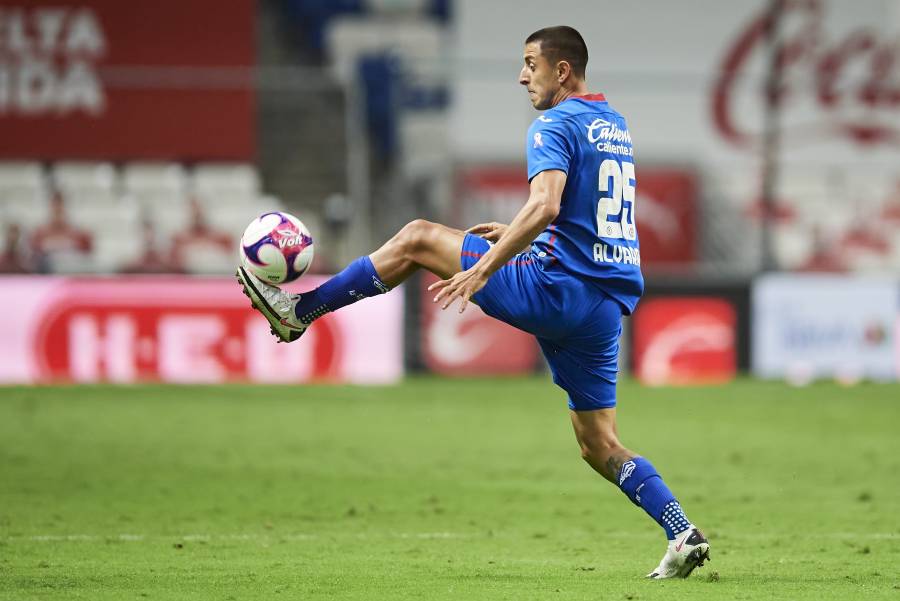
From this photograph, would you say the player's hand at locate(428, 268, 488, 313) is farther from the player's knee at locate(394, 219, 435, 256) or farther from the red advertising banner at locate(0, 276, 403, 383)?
the red advertising banner at locate(0, 276, 403, 383)

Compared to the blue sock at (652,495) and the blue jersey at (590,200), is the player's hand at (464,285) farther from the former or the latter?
the blue sock at (652,495)

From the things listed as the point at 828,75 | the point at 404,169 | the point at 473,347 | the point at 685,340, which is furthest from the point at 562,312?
the point at 828,75

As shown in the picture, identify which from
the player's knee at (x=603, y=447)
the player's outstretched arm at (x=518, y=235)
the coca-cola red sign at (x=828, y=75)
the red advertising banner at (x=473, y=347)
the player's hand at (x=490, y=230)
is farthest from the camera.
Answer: the coca-cola red sign at (x=828, y=75)

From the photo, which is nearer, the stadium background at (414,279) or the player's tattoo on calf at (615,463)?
the player's tattoo on calf at (615,463)

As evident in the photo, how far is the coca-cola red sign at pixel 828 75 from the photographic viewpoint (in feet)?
78.1

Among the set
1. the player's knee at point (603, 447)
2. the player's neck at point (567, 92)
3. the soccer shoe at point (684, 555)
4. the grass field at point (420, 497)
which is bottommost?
the grass field at point (420, 497)

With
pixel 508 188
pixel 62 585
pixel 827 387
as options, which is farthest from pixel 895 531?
pixel 508 188

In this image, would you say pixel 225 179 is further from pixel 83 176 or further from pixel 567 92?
pixel 567 92

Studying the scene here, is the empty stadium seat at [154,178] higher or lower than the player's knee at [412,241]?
lower

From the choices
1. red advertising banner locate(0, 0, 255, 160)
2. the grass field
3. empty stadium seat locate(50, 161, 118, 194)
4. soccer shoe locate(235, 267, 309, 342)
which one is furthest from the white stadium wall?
soccer shoe locate(235, 267, 309, 342)

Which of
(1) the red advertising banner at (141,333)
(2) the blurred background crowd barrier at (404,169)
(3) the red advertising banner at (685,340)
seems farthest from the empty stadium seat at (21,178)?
(3) the red advertising banner at (685,340)

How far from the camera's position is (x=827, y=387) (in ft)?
59.0

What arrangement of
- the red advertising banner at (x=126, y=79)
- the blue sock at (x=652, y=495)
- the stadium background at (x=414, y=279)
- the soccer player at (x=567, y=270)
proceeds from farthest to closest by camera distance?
the red advertising banner at (x=126, y=79)
the stadium background at (x=414, y=279)
the blue sock at (x=652, y=495)
the soccer player at (x=567, y=270)

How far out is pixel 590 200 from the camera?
594 cm
